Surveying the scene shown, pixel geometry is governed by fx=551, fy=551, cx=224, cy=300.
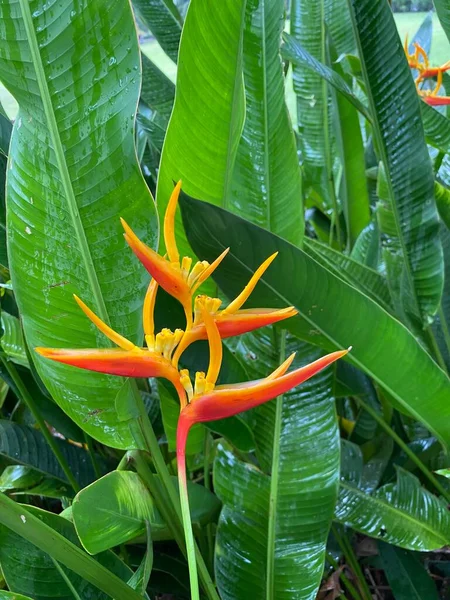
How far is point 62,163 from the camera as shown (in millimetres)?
380

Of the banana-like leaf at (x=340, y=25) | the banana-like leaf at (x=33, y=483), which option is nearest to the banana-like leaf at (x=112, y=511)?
the banana-like leaf at (x=33, y=483)

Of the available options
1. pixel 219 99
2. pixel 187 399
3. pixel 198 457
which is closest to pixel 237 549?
pixel 198 457

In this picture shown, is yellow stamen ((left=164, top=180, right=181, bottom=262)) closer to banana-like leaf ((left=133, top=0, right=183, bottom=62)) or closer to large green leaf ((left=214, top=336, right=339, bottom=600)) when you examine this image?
large green leaf ((left=214, top=336, right=339, bottom=600))

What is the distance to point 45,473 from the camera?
2.00 ft

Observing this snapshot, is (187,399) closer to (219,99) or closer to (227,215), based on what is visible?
(227,215)

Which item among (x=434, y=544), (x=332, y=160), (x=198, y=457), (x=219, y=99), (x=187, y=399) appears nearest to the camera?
(x=187, y=399)

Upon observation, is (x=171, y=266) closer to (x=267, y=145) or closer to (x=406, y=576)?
(x=267, y=145)

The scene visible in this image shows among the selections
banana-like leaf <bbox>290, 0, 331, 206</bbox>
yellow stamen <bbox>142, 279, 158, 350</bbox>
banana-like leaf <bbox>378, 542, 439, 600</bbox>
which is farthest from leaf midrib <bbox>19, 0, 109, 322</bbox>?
banana-like leaf <bbox>290, 0, 331, 206</bbox>

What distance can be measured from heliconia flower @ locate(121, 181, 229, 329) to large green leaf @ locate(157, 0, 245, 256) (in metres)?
0.14

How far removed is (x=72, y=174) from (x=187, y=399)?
0.18 metres

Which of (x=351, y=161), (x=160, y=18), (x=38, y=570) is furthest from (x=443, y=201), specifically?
(x=38, y=570)

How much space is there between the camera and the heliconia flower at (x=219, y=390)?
0.28 m

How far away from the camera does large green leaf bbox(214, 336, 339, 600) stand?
494 millimetres

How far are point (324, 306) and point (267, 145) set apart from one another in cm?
16
